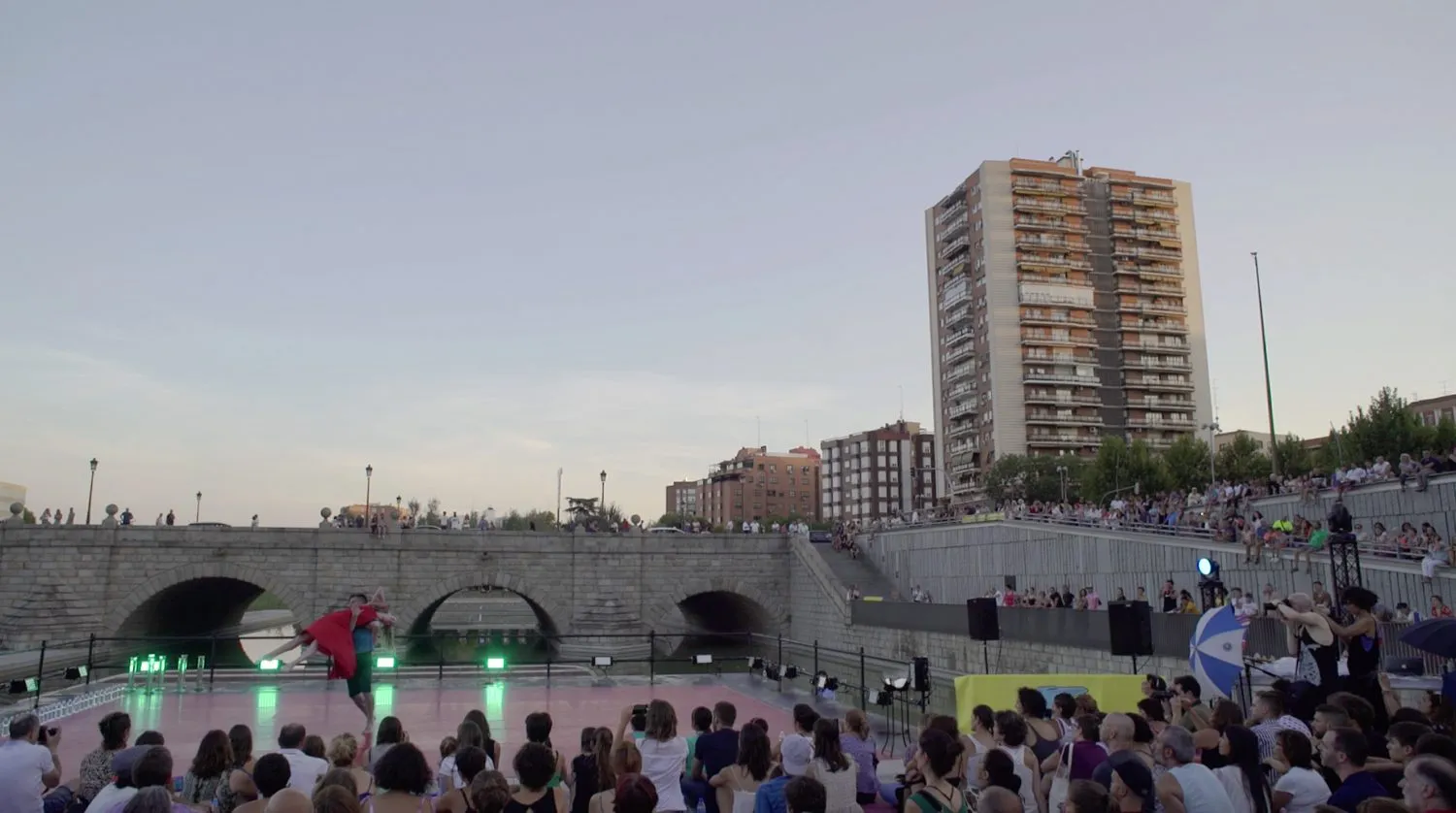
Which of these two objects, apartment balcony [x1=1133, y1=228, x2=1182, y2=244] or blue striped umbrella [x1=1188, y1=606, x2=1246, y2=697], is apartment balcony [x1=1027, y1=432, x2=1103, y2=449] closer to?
apartment balcony [x1=1133, y1=228, x2=1182, y2=244]

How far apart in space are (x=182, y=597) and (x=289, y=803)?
45524mm

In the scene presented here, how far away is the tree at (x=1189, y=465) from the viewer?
58.0 meters

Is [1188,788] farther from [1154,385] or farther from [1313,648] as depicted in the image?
[1154,385]

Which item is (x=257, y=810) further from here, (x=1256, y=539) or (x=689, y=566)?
(x=689, y=566)

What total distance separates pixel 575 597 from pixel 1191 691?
36.0 meters

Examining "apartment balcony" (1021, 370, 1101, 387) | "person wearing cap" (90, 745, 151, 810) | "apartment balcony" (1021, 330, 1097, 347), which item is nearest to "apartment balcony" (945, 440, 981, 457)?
"apartment balcony" (1021, 370, 1101, 387)

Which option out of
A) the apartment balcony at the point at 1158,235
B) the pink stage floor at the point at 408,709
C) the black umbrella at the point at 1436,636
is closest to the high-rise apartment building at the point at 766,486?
the apartment balcony at the point at 1158,235

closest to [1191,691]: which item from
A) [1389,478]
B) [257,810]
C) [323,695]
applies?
[257,810]

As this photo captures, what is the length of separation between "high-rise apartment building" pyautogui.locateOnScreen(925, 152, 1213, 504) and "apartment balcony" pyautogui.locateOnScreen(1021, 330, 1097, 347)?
0.36 feet

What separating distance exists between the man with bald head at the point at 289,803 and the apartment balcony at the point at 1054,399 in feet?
252

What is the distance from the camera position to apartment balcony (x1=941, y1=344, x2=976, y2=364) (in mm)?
80938

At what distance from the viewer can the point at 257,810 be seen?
5.45 meters

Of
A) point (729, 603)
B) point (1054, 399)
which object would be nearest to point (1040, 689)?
point (729, 603)

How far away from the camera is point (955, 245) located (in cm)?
8281
